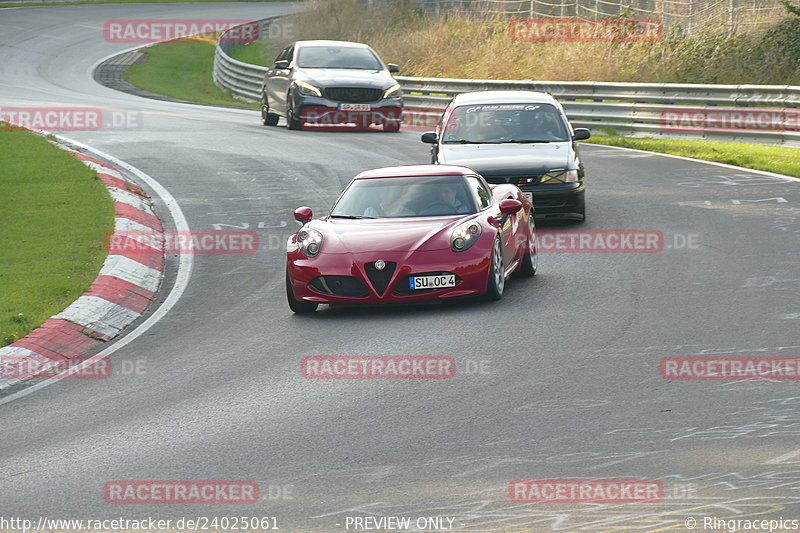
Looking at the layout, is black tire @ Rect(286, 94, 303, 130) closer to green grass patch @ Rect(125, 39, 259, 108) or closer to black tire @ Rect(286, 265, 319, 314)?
green grass patch @ Rect(125, 39, 259, 108)

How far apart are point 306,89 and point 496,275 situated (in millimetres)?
15304

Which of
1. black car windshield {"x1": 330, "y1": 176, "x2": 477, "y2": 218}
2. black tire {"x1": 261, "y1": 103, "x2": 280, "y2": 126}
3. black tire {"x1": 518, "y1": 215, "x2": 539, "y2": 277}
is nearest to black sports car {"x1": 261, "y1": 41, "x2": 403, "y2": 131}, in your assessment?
black tire {"x1": 261, "y1": 103, "x2": 280, "y2": 126}

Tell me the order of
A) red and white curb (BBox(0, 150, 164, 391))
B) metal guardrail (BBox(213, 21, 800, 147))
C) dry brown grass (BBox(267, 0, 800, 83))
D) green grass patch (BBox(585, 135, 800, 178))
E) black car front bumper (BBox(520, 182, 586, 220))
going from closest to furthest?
1. red and white curb (BBox(0, 150, 164, 391))
2. black car front bumper (BBox(520, 182, 586, 220))
3. green grass patch (BBox(585, 135, 800, 178))
4. metal guardrail (BBox(213, 21, 800, 147))
5. dry brown grass (BBox(267, 0, 800, 83))

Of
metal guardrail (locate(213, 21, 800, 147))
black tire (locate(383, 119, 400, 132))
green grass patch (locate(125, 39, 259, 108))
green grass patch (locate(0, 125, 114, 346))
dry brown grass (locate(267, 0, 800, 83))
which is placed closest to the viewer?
green grass patch (locate(0, 125, 114, 346))

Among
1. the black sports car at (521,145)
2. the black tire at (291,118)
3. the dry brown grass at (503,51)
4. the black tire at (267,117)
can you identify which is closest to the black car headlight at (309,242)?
the black sports car at (521,145)

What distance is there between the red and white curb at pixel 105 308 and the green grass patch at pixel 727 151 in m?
10.2

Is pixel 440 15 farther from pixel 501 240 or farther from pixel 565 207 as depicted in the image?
pixel 501 240

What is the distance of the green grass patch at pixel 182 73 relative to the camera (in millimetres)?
38125

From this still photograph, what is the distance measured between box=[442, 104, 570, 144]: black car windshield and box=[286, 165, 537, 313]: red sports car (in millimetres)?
4191

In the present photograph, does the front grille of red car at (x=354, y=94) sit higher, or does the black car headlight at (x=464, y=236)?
the black car headlight at (x=464, y=236)

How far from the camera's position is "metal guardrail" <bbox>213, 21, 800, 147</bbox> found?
2238cm

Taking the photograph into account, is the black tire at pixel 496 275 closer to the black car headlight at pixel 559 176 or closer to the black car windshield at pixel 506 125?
the black car headlight at pixel 559 176

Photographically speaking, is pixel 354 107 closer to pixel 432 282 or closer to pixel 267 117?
pixel 267 117

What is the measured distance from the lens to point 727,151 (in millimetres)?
22109
